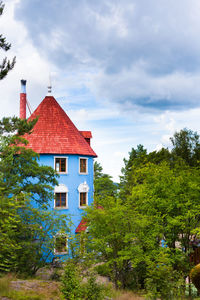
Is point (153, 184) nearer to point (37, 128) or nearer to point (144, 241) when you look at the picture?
point (144, 241)

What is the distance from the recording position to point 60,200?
2822 centimetres

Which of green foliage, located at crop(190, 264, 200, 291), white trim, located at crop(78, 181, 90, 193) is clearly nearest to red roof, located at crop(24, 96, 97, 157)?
white trim, located at crop(78, 181, 90, 193)

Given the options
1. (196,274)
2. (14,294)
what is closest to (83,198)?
(196,274)

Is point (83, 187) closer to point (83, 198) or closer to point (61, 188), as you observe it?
→ point (83, 198)

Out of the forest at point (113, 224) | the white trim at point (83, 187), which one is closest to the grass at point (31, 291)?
the forest at point (113, 224)

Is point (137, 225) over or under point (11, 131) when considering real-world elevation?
under

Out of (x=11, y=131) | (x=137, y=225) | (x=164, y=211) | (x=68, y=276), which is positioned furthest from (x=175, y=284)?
(x=11, y=131)

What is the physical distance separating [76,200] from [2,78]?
14.8m

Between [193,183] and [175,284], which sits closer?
[175,284]

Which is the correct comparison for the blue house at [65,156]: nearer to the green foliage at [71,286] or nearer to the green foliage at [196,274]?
the green foliage at [196,274]

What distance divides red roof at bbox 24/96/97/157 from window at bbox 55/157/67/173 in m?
0.82

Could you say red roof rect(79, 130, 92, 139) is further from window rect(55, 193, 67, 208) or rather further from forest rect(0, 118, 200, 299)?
forest rect(0, 118, 200, 299)

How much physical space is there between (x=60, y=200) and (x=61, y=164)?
3229mm

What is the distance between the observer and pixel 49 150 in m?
27.9
